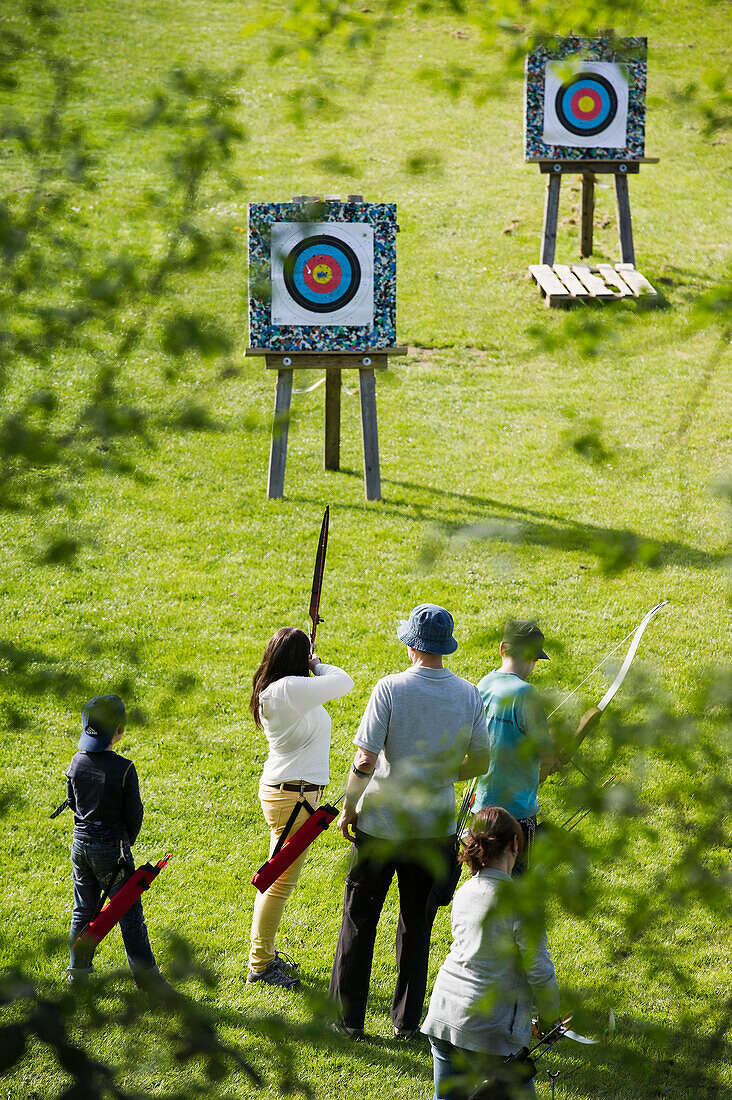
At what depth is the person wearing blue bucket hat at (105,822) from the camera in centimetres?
412

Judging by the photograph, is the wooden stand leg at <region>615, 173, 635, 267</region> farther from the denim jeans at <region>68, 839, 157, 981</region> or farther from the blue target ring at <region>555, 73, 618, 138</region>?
the denim jeans at <region>68, 839, 157, 981</region>

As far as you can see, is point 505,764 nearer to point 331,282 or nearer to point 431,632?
point 431,632

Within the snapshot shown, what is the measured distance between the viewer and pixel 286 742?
167 inches

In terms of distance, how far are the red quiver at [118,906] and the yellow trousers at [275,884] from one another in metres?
0.52

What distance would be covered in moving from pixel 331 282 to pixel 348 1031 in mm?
6355

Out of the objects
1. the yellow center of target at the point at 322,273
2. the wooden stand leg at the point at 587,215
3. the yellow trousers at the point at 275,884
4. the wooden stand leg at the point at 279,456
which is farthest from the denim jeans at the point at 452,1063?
the wooden stand leg at the point at 587,215

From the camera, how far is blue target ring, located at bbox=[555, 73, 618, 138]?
12.7 metres

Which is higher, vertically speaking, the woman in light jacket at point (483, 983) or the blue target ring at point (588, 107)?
the blue target ring at point (588, 107)

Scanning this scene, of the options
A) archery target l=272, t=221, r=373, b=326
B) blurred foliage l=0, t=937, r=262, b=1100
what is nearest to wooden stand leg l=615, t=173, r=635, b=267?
archery target l=272, t=221, r=373, b=326

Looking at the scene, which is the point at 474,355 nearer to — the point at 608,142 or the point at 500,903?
the point at 608,142

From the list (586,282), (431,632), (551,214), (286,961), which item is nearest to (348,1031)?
(286,961)

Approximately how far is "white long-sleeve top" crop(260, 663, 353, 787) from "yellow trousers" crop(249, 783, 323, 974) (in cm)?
6

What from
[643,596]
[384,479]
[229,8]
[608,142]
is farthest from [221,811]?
[229,8]

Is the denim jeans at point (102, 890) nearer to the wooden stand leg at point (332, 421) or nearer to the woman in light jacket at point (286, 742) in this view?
the woman in light jacket at point (286, 742)
